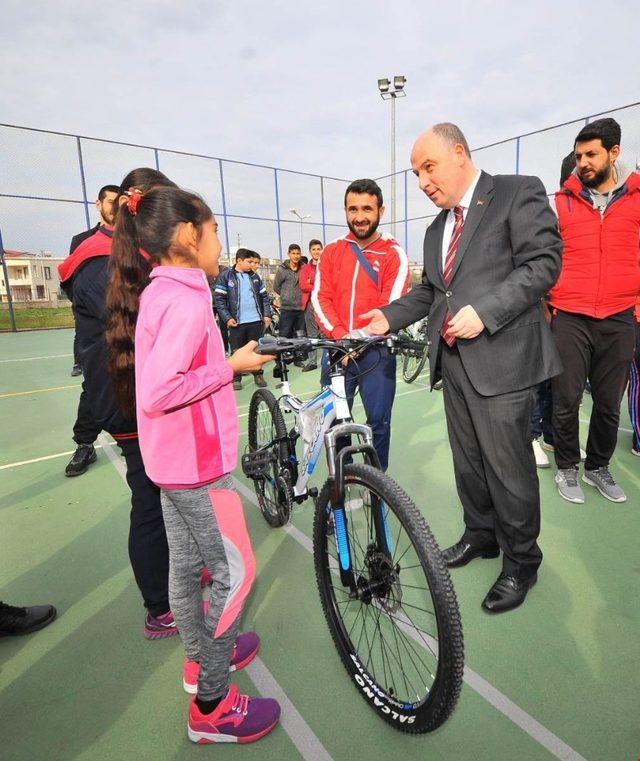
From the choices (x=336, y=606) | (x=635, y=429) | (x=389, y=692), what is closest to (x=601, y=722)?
(x=389, y=692)

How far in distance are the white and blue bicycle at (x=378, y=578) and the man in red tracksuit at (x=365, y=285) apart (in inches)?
23.2

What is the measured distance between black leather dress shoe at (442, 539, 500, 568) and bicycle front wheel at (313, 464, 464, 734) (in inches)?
15.3

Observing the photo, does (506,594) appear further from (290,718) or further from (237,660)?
(237,660)

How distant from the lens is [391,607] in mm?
1641

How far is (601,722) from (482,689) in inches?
14.3

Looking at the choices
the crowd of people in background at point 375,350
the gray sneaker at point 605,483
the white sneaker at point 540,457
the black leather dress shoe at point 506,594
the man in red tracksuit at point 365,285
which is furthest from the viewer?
the white sneaker at point 540,457

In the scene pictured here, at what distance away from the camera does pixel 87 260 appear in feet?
5.57

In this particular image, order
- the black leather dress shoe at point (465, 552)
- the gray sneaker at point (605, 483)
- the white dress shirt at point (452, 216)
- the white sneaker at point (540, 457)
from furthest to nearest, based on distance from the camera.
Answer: the white sneaker at point (540, 457), the gray sneaker at point (605, 483), the black leather dress shoe at point (465, 552), the white dress shirt at point (452, 216)

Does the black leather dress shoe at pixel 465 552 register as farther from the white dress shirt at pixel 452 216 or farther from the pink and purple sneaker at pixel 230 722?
the white dress shirt at pixel 452 216

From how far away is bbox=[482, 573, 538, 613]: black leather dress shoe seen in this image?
1.97 m

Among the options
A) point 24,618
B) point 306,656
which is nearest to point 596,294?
point 306,656

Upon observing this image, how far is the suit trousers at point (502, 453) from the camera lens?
188cm

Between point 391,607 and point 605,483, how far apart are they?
6.89 feet

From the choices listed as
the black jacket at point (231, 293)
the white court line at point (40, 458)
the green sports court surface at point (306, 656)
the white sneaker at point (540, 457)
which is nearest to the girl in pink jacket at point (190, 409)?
the green sports court surface at point (306, 656)
